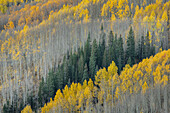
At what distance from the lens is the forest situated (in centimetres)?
7650

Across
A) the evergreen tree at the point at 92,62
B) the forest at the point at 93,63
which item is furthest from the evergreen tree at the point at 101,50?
the evergreen tree at the point at 92,62

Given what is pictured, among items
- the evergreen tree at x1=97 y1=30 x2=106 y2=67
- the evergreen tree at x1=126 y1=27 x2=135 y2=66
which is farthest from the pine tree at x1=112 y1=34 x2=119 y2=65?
the evergreen tree at x1=97 y1=30 x2=106 y2=67

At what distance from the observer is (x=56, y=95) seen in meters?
82.6

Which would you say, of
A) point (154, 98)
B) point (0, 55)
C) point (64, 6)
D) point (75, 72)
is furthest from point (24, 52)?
point (64, 6)

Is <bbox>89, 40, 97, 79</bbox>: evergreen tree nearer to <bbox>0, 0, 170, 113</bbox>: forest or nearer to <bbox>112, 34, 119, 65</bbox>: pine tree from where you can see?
<bbox>0, 0, 170, 113</bbox>: forest

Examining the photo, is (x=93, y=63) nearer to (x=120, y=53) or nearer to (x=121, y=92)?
(x=120, y=53)

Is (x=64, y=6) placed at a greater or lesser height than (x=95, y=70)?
greater

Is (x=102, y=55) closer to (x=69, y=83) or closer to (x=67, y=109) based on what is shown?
(x=69, y=83)

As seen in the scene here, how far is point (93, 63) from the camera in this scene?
94500 mm

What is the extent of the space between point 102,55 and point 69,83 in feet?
60.0

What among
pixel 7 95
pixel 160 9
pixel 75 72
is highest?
pixel 160 9

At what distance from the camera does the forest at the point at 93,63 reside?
76500 millimetres

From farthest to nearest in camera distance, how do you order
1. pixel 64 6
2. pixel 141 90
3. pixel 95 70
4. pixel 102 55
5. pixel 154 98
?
pixel 64 6, pixel 102 55, pixel 95 70, pixel 141 90, pixel 154 98

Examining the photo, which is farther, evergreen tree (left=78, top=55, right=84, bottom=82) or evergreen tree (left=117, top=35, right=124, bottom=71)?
evergreen tree (left=117, top=35, right=124, bottom=71)
